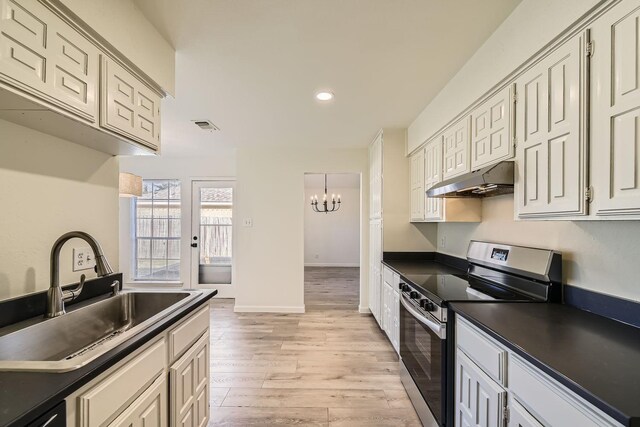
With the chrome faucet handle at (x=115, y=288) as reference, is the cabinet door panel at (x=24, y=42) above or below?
above

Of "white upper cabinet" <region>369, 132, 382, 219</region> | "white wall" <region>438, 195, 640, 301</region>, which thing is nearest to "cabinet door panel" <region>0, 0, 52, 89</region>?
"white wall" <region>438, 195, 640, 301</region>

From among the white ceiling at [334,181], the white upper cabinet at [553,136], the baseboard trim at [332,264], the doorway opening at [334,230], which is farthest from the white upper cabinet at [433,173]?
the baseboard trim at [332,264]

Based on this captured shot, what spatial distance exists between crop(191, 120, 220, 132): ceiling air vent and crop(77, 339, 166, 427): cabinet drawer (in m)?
2.55

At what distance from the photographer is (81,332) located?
4.59 ft

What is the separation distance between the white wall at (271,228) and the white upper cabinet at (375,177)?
0.31 metres

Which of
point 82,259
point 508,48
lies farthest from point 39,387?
point 508,48

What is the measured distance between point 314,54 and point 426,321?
1.85 m

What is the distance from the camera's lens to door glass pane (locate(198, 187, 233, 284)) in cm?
488

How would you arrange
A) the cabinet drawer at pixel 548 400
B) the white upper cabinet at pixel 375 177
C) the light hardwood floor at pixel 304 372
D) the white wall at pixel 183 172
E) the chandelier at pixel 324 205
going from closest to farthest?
the cabinet drawer at pixel 548 400, the light hardwood floor at pixel 304 372, the white upper cabinet at pixel 375 177, the white wall at pixel 183 172, the chandelier at pixel 324 205

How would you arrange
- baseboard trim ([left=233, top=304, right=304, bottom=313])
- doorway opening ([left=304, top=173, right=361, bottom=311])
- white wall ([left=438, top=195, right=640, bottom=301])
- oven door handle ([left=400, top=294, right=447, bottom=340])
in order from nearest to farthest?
1. white wall ([left=438, top=195, right=640, bottom=301])
2. oven door handle ([left=400, top=294, right=447, bottom=340])
3. baseboard trim ([left=233, top=304, right=304, bottom=313])
4. doorway opening ([left=304, top=173, right=361, bottom=311])

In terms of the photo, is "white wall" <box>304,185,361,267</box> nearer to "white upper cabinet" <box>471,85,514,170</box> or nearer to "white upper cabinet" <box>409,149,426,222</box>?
"white upper cabinet" <box>409,149,426,222</box>

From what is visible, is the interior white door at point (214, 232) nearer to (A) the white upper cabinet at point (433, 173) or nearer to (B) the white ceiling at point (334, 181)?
(B) the white ceiling at point (334, 181)

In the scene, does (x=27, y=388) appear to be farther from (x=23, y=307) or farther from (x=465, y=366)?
(x=465, y=366)

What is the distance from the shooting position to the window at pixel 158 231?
4.86 metres
